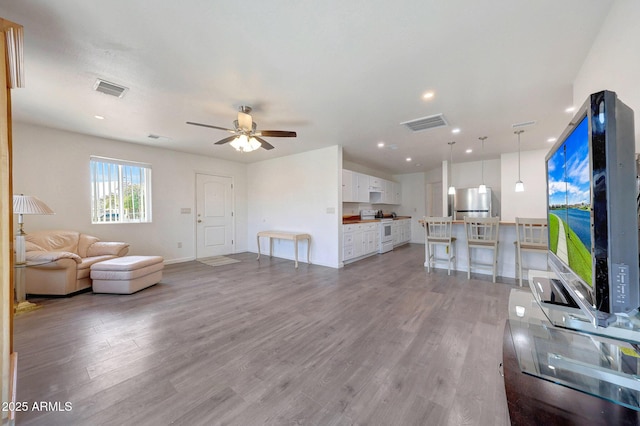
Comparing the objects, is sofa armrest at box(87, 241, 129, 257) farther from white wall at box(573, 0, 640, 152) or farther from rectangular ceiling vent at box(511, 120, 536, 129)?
rectangular ceiling vent at box(511, 120, 536, 129)

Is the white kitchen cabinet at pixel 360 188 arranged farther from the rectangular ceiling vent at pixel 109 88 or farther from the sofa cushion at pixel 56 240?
the sofa cushion at pixel 56 240

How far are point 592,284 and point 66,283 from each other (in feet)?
16.8

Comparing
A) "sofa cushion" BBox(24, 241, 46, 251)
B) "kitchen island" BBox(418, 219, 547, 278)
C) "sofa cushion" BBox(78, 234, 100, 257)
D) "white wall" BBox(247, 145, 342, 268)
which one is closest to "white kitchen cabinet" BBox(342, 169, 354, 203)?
"white wall" BBox(247, 145, 342, 268)

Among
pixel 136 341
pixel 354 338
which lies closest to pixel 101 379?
pixel 136 341

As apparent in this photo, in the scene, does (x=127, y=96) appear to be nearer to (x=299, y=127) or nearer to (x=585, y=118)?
(x=299, y=127)

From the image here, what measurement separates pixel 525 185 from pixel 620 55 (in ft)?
15.8

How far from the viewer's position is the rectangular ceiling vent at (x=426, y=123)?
352 centimetres

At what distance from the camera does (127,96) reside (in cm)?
291

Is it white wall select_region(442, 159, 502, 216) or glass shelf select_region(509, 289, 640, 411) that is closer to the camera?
glass shelf select_region(509, 289, 640, 411)

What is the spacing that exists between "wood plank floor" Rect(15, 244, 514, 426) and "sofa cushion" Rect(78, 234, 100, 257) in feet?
3.22

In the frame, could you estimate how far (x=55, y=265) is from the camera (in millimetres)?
3254

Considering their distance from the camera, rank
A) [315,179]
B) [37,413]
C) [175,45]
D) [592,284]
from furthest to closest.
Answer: [315,179]
[175,45]
[37,413]
[592,284]

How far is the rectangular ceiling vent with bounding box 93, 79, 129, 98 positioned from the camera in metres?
2.59

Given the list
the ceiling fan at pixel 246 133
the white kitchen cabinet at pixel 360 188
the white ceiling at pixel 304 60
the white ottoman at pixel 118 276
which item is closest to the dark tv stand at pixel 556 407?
the white ceiling at pixel 304 60
